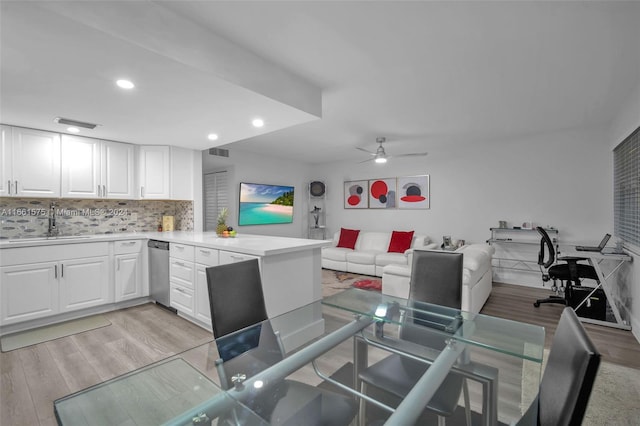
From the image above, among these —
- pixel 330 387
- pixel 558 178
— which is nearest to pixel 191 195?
pixel 330 387

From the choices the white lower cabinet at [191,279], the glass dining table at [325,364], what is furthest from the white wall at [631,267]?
the white lower cabinet at [191,279]

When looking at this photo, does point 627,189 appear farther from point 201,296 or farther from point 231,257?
point 201,296

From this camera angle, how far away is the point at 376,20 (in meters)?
1.81

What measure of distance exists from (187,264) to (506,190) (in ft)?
16.5

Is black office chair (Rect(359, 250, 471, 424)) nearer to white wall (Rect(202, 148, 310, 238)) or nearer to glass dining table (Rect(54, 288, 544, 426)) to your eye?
glass dining table (Rect(54, 288, 544, 426))

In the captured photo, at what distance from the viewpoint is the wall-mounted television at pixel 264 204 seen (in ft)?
18.6

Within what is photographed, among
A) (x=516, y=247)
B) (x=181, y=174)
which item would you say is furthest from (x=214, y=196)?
(x=516, y=247)

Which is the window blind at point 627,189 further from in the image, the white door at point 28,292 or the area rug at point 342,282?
the white door at point 28,292

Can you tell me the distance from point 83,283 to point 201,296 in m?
1.53

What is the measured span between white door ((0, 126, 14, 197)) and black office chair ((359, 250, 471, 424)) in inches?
160

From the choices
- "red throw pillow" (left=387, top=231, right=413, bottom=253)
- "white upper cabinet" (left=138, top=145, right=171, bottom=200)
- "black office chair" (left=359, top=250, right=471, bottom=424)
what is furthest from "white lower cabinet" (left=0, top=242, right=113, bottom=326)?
"red throw pillow" (left=387, top=231, right=413, bottom=253)

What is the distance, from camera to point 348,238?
20.6 ft

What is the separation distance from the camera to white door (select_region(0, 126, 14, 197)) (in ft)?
10.1

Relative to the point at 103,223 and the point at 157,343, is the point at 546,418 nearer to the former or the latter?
the point at 157,343
